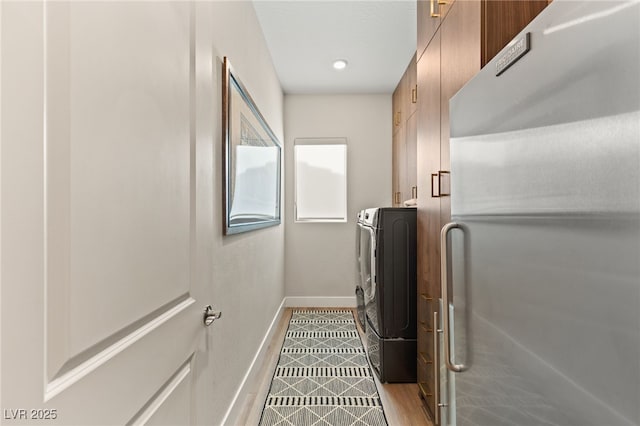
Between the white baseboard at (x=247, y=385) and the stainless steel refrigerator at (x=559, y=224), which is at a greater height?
the stainless steel refrigerator at (x=559, y=224)

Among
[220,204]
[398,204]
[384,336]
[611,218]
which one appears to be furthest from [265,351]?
[611,218]

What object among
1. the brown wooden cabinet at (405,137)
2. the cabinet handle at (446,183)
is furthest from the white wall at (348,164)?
the cabinet handle at (446,183)

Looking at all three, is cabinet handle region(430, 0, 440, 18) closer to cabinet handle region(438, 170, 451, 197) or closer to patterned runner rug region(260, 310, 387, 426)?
cabinet handle region(438, 170, 451, 197)

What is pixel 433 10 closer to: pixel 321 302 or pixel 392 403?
pixel 392 403

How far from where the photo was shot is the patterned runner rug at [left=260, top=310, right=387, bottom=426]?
2.02 m

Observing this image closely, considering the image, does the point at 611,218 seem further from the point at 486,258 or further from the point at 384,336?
the point at 384,336

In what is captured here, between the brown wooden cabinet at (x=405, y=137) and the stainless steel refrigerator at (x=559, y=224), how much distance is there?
267 centimetres

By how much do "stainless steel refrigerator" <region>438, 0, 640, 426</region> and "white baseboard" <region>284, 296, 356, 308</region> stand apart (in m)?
3.56

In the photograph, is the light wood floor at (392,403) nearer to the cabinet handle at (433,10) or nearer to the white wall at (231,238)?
the white wall at (231,238)

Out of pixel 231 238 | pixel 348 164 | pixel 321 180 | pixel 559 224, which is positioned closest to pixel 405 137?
pixel 348 164

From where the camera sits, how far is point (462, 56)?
1.53m

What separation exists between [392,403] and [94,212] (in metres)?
2.13

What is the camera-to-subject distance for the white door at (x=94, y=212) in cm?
43

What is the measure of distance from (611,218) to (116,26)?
31.8 inches
